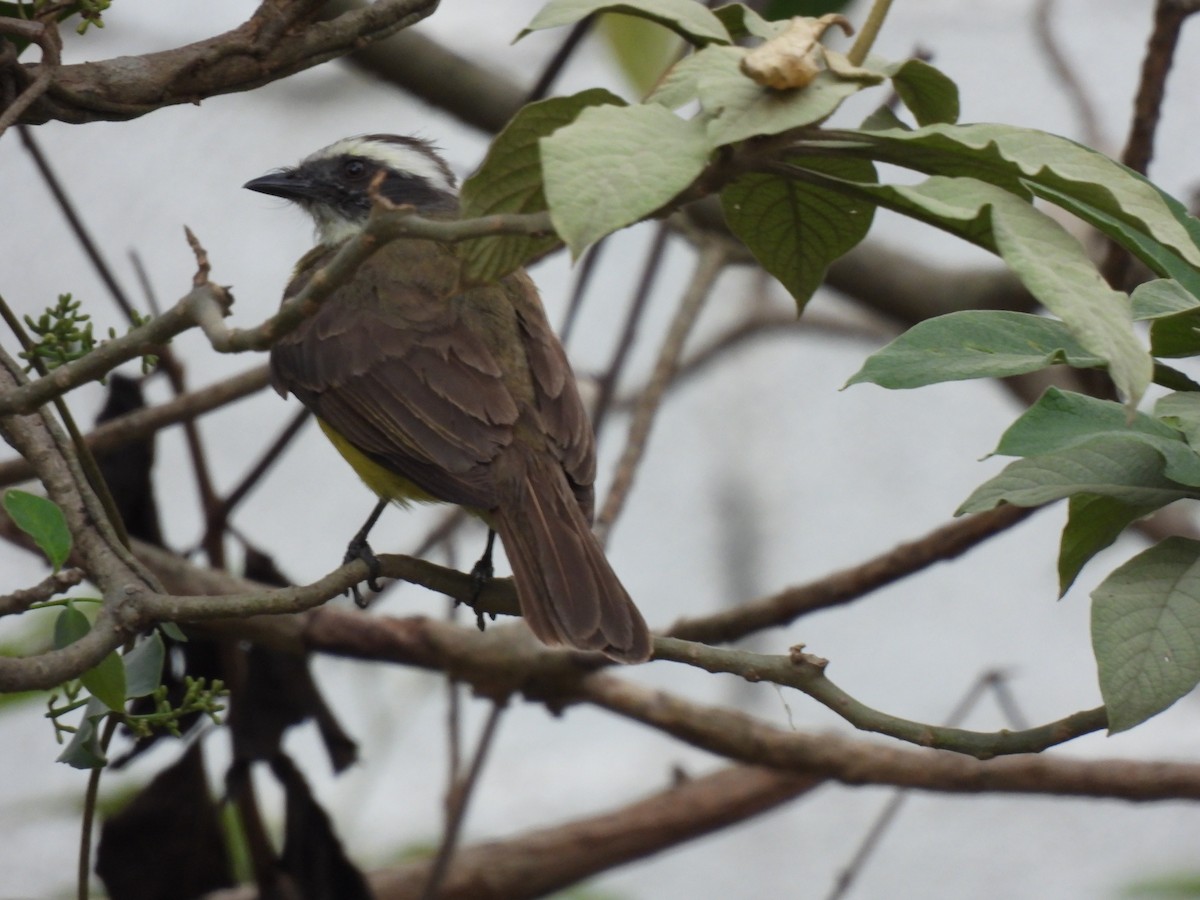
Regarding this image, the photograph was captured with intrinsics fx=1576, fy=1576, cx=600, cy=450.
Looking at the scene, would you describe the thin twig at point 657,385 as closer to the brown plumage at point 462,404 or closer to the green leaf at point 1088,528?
the brown plumage at point 462,404

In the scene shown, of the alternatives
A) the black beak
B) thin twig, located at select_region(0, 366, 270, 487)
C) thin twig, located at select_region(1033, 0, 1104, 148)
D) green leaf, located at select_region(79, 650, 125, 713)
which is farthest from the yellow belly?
thin twig, located at select_region(1033, 0, 1104, 148)

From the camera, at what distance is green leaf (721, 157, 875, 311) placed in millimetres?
1336

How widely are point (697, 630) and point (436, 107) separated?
1.29m

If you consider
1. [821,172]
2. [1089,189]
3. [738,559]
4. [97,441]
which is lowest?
[1089,189]

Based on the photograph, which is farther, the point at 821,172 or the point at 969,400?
the point at 969,400

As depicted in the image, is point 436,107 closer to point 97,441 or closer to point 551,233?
point 97,441

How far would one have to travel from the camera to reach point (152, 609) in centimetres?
136

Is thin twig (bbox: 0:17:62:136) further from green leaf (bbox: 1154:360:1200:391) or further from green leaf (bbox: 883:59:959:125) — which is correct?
green leaf (bbox: 1154:360:1200:391)

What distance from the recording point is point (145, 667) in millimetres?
1520

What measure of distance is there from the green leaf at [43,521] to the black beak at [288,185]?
1.75 m

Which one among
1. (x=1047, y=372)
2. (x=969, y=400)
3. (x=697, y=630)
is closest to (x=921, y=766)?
(x=697, y=630)

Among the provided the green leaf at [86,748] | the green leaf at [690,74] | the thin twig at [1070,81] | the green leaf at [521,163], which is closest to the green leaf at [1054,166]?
the green leaf at [690,74]

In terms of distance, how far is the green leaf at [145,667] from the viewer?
149 centimetres

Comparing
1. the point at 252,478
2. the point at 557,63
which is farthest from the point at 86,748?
the point at 557,63
